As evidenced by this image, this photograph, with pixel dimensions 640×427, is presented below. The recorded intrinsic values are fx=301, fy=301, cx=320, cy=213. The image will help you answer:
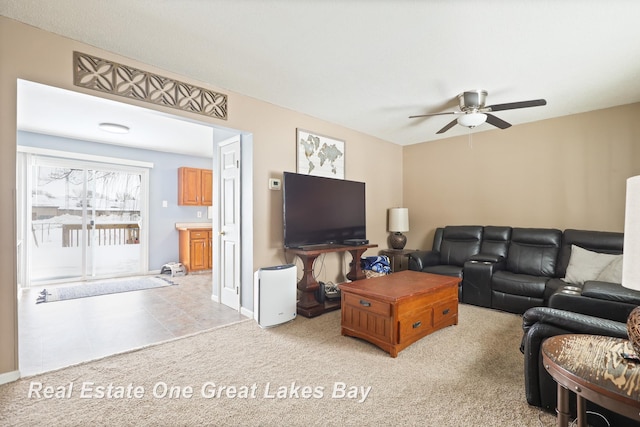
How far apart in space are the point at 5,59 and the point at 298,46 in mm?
2017

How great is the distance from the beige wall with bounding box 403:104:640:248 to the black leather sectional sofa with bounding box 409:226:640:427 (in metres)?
0.39

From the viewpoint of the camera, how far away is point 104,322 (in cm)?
321

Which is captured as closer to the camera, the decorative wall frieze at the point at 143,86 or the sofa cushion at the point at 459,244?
the decorative wall frieze at the point at 143,86

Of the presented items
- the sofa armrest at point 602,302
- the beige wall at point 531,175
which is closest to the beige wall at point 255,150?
the beige wall at point 531,175

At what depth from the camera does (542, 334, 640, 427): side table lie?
1063 mm

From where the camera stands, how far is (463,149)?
194 inches

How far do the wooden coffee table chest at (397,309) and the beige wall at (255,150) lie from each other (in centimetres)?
128

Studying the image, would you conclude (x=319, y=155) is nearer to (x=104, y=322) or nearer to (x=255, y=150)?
(x=255, y=150)

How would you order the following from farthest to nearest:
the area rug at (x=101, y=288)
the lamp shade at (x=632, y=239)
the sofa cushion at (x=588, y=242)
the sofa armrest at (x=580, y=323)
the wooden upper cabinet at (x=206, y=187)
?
the wooden upper cabinet at (x=206, y=187) → the area rug at (x=101, y=288) → the sofa cushion at (x=588, y=242) → the sofa armrest at (x=580, y=323) → the lamp shade at (x=632, y=239)

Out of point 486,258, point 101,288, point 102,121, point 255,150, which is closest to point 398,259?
point 486,258

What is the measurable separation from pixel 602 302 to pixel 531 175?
280 cm

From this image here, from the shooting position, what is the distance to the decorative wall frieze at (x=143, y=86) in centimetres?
237

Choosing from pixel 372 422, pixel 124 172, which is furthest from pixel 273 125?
pixel 124 172

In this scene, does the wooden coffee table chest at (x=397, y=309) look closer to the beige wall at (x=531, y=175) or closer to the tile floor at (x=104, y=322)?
the tile floor at (x=104, y=322)
